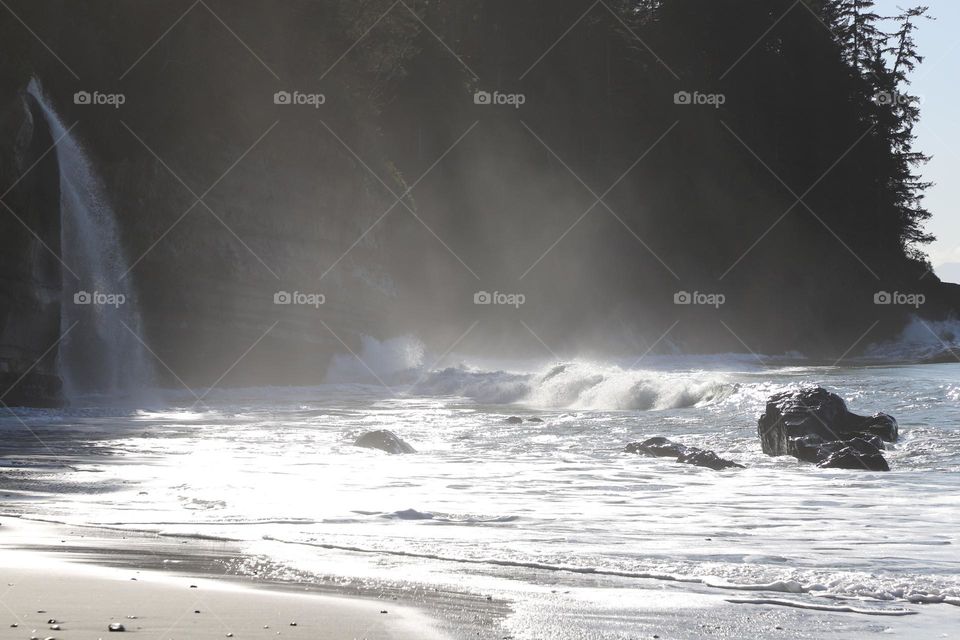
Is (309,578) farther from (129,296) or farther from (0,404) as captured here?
(129,296)

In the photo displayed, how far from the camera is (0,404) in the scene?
18.9 m

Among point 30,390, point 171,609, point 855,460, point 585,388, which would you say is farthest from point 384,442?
point 585,388

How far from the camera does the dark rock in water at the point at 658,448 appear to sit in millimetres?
13289

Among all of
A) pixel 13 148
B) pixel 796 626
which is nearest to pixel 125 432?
pixel 13 148

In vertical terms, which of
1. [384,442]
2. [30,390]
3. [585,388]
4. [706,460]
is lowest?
[706,460]

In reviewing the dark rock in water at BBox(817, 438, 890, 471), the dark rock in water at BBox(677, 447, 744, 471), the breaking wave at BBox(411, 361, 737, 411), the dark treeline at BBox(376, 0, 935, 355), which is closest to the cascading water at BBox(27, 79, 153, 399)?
the breaking wave at BBox(411, 361, 737, 411)

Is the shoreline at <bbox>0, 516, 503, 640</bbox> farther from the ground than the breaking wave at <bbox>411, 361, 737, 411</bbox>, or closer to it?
closer to it

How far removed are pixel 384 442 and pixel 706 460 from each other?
12.6 feet

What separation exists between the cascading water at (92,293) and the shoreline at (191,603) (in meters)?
17.5

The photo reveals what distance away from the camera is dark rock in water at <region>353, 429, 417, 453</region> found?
13.9 m

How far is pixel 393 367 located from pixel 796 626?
29063 millimetres

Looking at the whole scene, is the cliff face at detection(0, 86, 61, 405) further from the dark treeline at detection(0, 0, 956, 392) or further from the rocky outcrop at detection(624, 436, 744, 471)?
the rocky outcrop at detection(624, 436, 744, 471)

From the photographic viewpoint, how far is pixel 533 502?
930 cm

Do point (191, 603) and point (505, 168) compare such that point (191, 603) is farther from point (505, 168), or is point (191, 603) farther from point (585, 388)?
point (505, 168)
